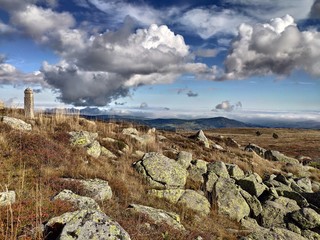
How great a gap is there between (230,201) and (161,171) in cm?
407

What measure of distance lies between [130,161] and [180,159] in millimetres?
4650

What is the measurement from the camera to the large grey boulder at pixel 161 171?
17.5 m

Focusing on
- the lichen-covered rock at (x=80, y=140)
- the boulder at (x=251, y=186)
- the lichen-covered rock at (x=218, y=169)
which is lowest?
the boulder at (x=251, y=186)

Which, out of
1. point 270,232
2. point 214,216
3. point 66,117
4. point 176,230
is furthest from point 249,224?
point 66,117

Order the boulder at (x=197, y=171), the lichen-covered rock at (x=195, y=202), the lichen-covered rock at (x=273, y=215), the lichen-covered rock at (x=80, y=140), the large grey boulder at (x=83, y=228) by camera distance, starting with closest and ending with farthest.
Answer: the large grey boulder at (x=83, y=228) → the lichen-covered rock at (x=195, y=202) → the lichen-covered rock at (x=273, y=215) → the lichen-covered rock at (x=80, y=140) → the boulder at (x=197, y=171)

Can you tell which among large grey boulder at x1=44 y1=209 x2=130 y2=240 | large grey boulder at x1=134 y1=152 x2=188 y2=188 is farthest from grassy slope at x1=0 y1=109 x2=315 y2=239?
large grey boulder at x1=134 y1=152 x2=188 y2=188

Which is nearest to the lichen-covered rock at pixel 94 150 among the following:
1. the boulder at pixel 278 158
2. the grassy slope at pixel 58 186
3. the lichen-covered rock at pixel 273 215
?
the grassy slope at pixel 58 186

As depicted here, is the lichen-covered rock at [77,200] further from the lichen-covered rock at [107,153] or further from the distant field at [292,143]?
the distant field at [292,143]

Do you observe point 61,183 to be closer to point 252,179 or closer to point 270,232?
A: point 270,232

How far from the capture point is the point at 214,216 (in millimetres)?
15664

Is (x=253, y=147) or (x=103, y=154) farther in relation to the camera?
(x=253, y=147)

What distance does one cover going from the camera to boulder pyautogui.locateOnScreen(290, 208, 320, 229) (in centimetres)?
1714

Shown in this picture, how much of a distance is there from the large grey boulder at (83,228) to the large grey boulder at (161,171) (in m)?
9.78

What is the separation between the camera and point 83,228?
679cm
